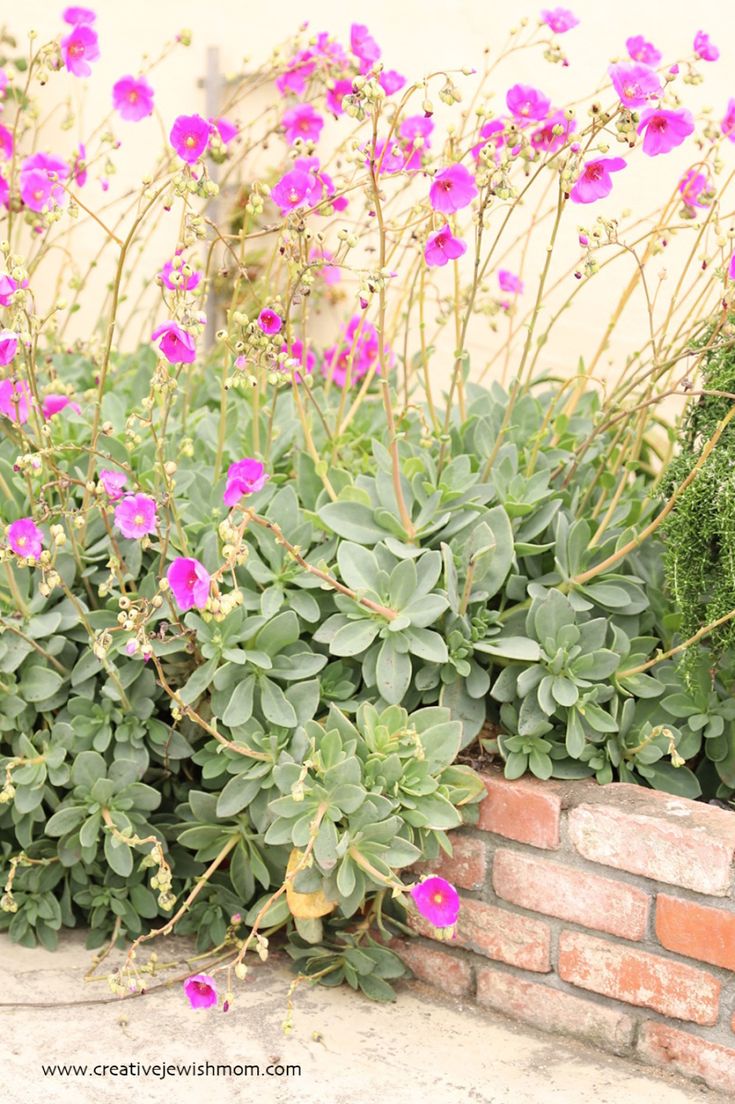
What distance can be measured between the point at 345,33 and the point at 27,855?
280 cm

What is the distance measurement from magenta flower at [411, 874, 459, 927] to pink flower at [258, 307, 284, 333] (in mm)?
816

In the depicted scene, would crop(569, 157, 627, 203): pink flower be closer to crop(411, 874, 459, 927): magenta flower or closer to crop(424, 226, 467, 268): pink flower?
crop(424, 226, 467, 268): pink flower

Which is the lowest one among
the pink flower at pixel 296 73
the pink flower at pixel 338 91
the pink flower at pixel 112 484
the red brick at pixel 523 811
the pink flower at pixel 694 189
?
the red brick at pixel 523 811

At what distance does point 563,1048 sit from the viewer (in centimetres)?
184

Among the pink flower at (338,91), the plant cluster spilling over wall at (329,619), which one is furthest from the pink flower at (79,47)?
the pink flower at (338,91)

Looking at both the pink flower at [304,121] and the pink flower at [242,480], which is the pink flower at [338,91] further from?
the pink flower at [242,480]

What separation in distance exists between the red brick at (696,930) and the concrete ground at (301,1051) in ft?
0.61

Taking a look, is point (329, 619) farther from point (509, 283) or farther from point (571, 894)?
point (509, 283)

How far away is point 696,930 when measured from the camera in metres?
1.74

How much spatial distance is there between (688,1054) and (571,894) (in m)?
0.26

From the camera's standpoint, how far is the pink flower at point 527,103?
6.58 ft

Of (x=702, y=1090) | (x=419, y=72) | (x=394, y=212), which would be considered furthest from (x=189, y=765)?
(x=419, y=72)

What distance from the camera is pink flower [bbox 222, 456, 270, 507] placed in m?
1.76

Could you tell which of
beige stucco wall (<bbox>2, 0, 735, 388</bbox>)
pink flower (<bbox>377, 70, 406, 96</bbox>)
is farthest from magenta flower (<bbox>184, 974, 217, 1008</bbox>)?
beige stucco wall (<bbox>2, 0, 735, 388</bbox>)
